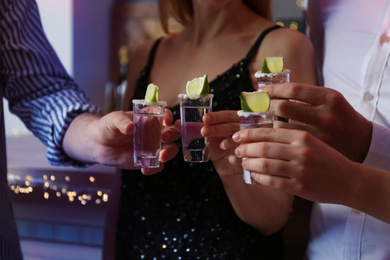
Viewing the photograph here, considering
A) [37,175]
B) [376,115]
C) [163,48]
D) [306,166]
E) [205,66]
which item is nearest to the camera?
[306,166]

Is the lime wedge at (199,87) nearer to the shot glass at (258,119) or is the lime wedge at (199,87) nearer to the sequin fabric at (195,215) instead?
the shot glass at (258,119)

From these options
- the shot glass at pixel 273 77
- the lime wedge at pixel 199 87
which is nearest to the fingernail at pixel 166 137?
the lime wedge at pixel 199 87

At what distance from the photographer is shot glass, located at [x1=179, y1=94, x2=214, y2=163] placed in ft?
2.91

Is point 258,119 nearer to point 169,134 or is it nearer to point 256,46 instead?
point 169,134

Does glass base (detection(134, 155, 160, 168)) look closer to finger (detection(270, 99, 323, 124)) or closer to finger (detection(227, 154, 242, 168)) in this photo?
finger (detection(227, 154, 242, 168))

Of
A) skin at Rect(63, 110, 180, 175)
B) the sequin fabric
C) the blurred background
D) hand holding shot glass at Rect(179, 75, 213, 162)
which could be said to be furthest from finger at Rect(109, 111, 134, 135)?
the blurred background

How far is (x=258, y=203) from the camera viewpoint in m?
1.18

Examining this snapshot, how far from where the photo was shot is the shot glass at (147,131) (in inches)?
35.3

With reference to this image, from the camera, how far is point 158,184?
1351 mm

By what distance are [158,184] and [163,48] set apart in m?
0.42

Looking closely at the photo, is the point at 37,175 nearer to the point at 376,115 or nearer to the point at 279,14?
the point at 279,14

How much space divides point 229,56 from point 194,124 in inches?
Result: 20.3

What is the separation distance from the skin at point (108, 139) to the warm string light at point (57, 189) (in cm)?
49

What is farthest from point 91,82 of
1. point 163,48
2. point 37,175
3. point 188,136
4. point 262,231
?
point 188,136
